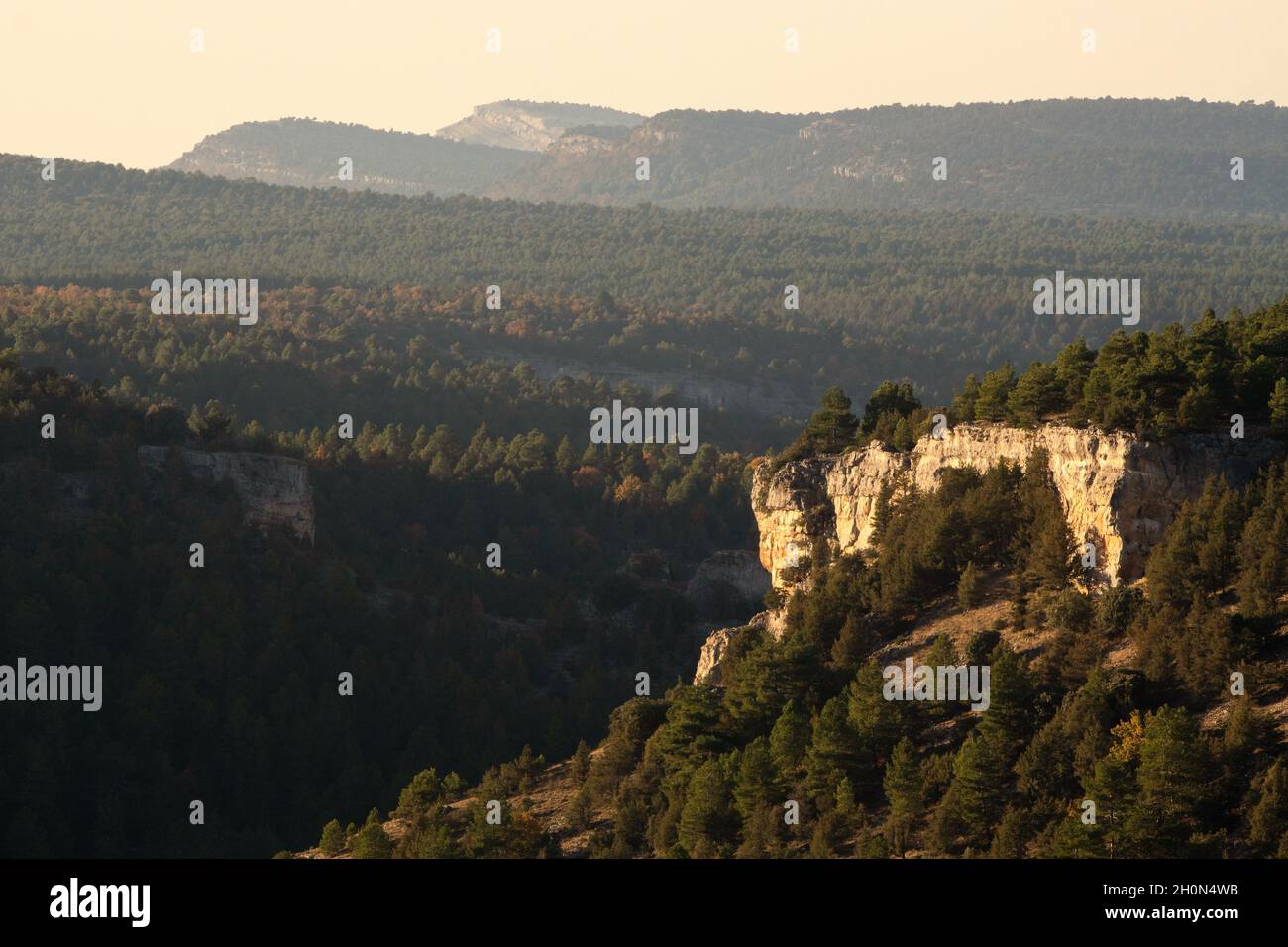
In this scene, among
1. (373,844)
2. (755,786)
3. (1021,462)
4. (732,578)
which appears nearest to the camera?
(755,786)

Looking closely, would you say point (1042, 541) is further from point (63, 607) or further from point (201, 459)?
point (201, 459)

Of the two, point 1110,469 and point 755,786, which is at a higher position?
point 1110,469

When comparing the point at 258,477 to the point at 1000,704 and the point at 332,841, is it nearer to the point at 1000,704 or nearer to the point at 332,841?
the point at 332,841

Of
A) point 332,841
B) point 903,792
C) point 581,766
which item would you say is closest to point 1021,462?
point 903,792

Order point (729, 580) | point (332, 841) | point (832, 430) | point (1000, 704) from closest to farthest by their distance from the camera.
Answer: point (1000, 704)
point (332, 841)
point (832, 430)
point (729, 580)

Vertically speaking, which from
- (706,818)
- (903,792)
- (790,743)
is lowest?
(706,818)

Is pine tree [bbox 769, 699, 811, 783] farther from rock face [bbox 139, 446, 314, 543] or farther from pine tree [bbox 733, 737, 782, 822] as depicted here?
rock face [bbox 139, 446, 314, 543]

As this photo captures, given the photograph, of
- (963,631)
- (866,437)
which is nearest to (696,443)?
(866,437)

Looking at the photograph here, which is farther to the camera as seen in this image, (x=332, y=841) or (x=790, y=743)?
(x=332, y=841)
